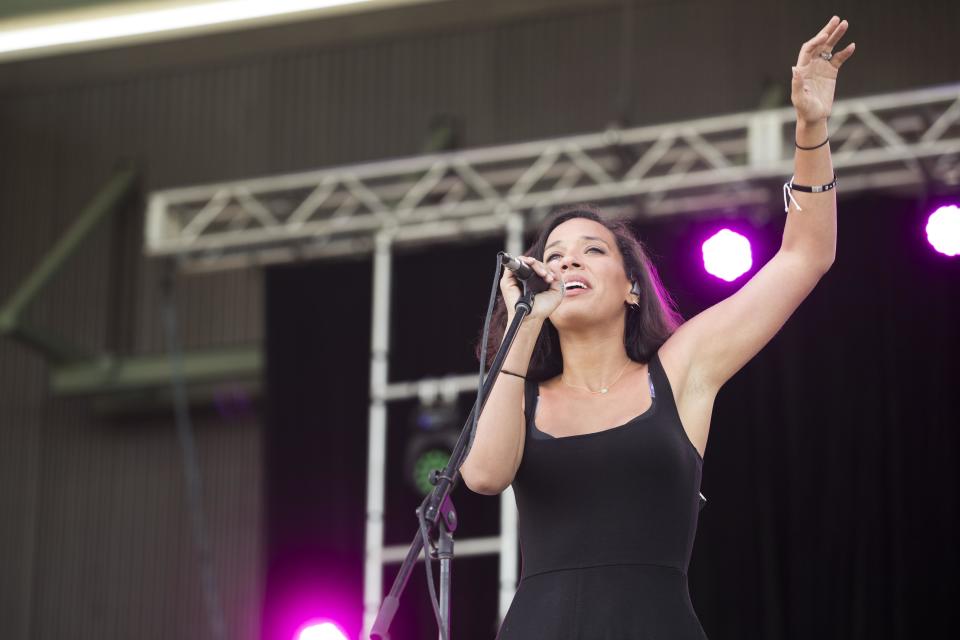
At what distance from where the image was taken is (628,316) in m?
2.55

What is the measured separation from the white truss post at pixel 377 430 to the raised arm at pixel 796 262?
435cm

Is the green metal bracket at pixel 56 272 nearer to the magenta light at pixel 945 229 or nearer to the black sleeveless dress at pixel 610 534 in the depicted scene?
the magenta light at pixel 945 229

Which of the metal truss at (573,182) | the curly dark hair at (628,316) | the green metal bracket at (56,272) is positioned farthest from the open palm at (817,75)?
the green metal bracket at (56,272)

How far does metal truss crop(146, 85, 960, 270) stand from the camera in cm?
630

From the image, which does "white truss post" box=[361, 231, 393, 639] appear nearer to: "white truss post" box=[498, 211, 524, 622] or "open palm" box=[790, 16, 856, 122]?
"white truss post" box=[498, 211, 524, 622]

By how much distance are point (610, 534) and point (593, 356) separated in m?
0.37

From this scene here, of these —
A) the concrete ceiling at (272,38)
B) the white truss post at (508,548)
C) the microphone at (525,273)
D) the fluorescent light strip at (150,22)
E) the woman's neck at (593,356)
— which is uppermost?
the concrete ceiling at (272,38)

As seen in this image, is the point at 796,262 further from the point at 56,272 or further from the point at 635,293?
the point at 56,272

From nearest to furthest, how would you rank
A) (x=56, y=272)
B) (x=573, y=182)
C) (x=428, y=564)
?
(x=428, y=564)
(x=573, y=182)
(x=56, y=272)

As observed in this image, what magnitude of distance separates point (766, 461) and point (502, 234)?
1649 millimetres

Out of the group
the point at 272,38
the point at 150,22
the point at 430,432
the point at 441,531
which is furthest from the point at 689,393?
the point at 272,38

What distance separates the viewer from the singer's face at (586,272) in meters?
2.44

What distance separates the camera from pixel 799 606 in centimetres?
614

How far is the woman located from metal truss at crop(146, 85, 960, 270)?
3.97 meters
